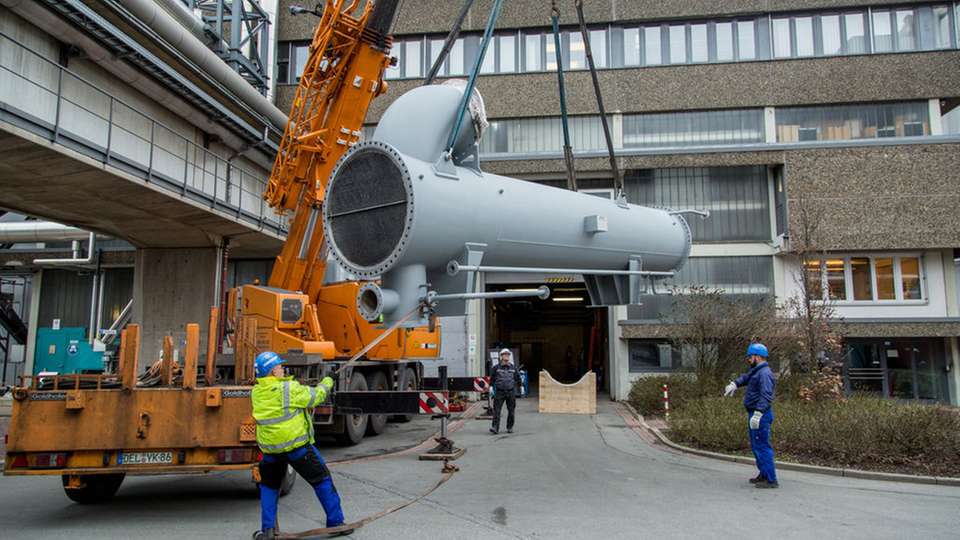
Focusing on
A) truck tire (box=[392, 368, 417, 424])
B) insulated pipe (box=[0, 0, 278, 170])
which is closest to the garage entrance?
truck tire (box=[392, 368, 417, 424])

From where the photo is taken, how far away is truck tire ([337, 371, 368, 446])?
11.5 meters

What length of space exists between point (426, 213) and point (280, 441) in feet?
8.02

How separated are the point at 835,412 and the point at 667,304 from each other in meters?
9.31

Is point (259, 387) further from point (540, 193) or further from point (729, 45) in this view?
point (729, 45)

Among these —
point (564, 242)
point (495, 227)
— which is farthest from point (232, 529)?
point (564, 242)

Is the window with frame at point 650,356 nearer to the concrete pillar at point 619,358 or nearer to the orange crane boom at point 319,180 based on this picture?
the concrete pillar at point 619,358

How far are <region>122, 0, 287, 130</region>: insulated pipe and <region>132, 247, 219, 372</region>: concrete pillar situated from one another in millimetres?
4205

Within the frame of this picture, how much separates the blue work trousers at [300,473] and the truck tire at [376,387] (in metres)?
6.55

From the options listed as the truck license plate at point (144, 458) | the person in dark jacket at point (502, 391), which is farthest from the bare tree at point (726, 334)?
the truck license plate at point (144, 458)

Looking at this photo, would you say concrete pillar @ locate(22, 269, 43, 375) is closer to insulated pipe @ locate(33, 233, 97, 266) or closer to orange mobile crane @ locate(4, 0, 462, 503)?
insulated pipe @ locate(33, 233, 97, 266)

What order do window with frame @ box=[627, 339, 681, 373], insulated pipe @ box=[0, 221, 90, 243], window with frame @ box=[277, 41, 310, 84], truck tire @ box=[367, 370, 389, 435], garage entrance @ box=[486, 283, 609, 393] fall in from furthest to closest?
garage entrance @ box=[486, 283, 609, 393] → window with frame @ box=[277, 41, 310, 84] → insulated pipe @ box=[0, 221, 90, 243] → window with frame @ box=[627, 339, 681, 373] → truck tire @ box=[367, 370, 389, 435]

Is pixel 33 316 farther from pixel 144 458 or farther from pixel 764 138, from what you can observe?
pixel 764 138

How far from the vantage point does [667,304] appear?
1989 cm

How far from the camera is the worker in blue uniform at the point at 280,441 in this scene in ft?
18.3
